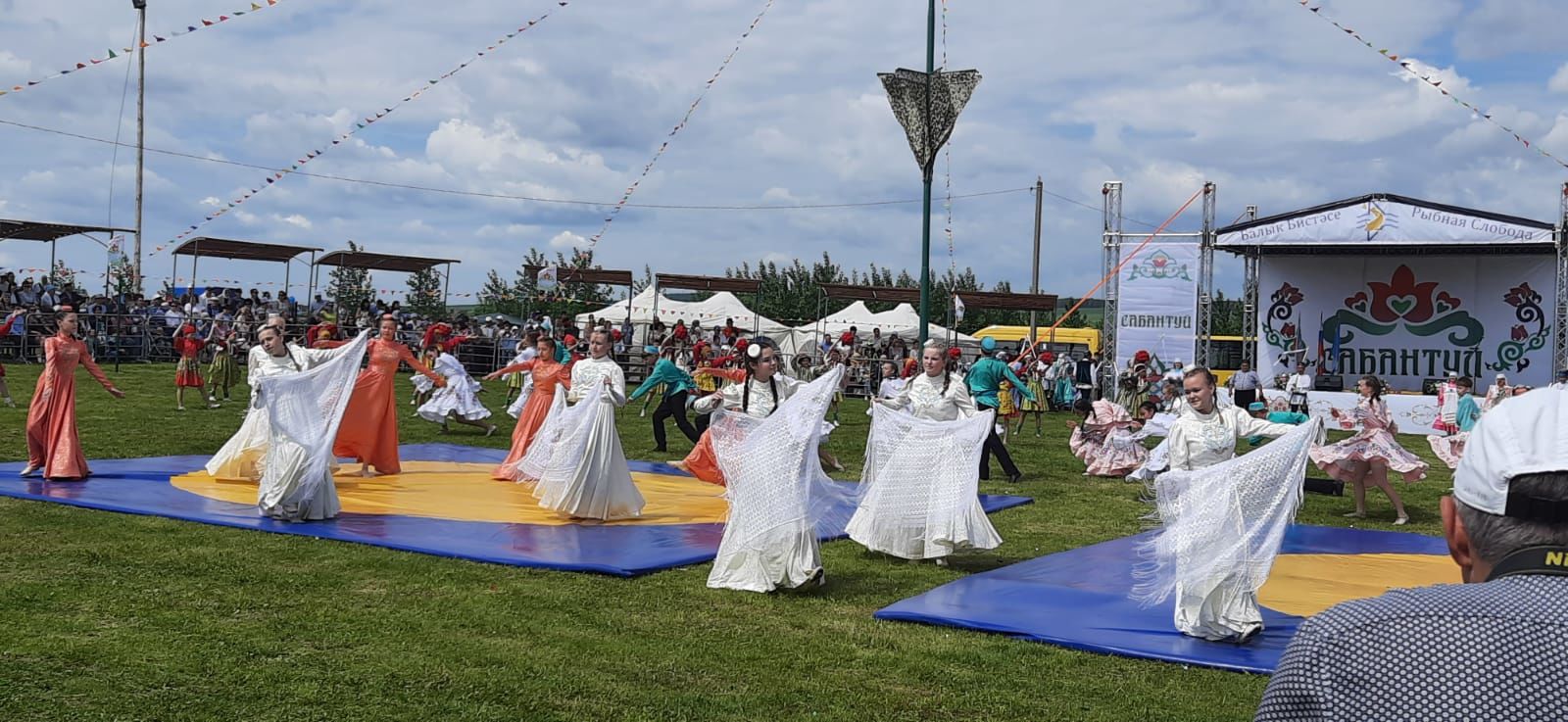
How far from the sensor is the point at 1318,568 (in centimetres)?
920

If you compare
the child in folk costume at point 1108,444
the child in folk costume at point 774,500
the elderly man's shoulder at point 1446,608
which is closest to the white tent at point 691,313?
the child in folk costume at point 1108,444

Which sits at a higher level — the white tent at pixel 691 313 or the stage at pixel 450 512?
the white tent at pixel 691 313

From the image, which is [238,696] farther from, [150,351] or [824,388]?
[150,351]

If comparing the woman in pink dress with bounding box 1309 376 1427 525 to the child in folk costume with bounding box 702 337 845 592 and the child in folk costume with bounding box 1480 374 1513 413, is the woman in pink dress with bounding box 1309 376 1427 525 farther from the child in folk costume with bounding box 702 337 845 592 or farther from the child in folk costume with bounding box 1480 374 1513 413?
the child in folk costume with bounding box 1480 374 1513 413

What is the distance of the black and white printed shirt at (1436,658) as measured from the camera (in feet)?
4.41

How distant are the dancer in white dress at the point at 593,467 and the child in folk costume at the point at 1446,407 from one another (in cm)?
1747

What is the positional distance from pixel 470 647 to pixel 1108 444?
36.5 ft

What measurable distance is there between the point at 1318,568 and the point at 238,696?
24.1 feet

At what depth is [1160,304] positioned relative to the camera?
26641 mm

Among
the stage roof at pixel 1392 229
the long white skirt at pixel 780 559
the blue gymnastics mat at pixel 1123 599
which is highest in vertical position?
the stage roof at pixel 1392 229

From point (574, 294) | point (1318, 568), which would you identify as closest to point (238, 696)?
point (1318, 568)

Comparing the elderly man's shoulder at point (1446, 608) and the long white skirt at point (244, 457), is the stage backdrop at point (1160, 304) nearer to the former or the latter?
the long white skirt at point (244, 457)

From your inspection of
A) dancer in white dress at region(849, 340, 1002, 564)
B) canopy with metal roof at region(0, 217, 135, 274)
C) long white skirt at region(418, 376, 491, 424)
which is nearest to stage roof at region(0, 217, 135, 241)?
canopy with metal roof at region(0, 217, 135, 274)

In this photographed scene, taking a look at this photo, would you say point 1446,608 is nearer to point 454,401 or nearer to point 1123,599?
point 1123,599
